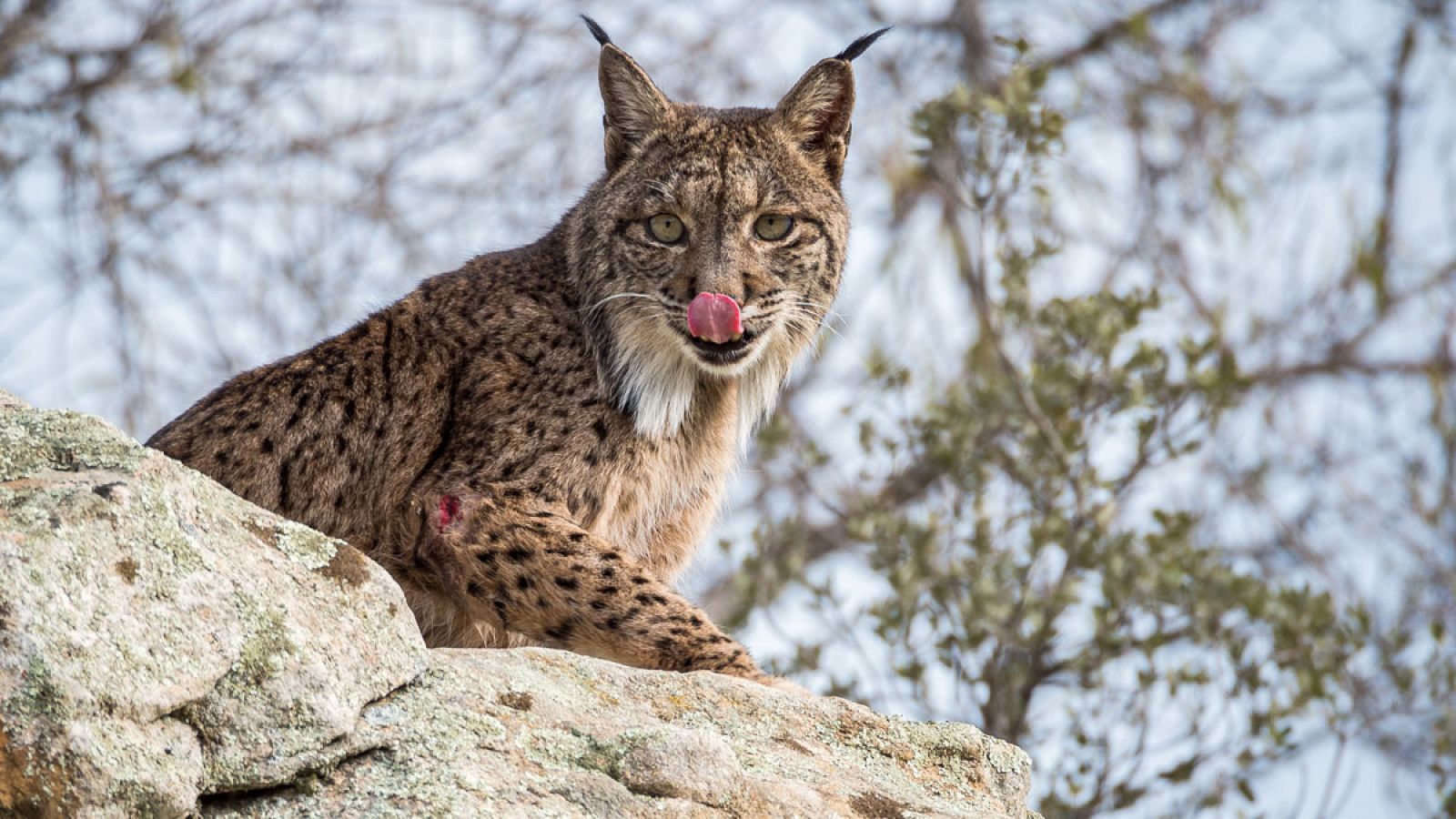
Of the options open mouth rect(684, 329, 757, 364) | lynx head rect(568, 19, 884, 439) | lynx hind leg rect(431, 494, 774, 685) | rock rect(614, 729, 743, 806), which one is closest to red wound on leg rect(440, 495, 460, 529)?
lynx hind leg rect(431, 494, 774, 685)

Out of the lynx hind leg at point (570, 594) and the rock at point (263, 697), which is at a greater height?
the lynx hind leg at point (570, 594)

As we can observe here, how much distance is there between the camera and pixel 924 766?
509 cm

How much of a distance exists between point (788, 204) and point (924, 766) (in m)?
2.70

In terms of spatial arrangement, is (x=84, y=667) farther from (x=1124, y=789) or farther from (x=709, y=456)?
(x=1124, y=789)

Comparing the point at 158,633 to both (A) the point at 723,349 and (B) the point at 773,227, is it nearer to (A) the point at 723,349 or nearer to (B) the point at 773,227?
(A) the point at 723,349

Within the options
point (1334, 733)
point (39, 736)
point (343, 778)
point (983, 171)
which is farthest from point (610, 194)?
point (1334, 733)

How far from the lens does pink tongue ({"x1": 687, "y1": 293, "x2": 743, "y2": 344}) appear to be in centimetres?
655

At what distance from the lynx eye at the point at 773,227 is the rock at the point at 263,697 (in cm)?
256

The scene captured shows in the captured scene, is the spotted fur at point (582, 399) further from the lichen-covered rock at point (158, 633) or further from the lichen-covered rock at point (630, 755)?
the lichen-covered rock at point (158, 633)

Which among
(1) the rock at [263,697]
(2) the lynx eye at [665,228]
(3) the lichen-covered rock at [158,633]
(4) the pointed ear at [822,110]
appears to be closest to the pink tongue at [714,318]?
(2) the lynx eye at [665,228]

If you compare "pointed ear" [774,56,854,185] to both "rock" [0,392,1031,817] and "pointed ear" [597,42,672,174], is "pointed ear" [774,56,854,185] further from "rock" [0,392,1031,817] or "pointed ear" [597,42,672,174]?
"rock" [0,392,1031,817]

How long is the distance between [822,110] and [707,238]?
3.21 ft

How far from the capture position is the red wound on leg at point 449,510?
6.13 m

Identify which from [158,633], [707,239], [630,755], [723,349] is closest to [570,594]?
[723,349]
